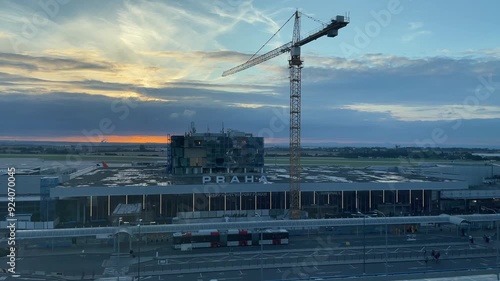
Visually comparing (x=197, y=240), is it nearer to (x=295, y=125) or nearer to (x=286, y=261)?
(x=286, y=261)

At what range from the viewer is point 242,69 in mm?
39219

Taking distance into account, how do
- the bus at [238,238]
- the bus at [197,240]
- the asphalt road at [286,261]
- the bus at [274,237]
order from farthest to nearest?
the bus at [274,237] → the bus at [238,238] → the bus at [197,240] → the asphalt road at [286,261]

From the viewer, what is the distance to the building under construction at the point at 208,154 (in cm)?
2520

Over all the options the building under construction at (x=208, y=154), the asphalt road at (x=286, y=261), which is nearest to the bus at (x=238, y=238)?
the asphalt road at (x=286, y=261)

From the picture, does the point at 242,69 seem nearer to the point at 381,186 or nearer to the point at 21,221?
the point at 381,186

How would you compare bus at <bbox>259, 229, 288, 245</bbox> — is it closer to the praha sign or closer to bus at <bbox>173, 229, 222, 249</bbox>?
bus at <bbox>173, 229, 222, 249</bbox>

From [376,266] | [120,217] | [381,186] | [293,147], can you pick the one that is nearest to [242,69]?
[293,147]

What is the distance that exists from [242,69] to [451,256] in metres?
29.7

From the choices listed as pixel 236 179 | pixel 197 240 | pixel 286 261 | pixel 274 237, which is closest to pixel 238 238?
pixel 274 237

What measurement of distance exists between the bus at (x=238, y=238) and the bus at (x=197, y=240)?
37cm

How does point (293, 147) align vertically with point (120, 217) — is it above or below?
above

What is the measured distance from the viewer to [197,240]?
13.6 m

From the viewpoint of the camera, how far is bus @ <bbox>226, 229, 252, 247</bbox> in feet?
45.6

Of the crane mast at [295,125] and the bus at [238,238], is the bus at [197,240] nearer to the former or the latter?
the bus at [238,238]
